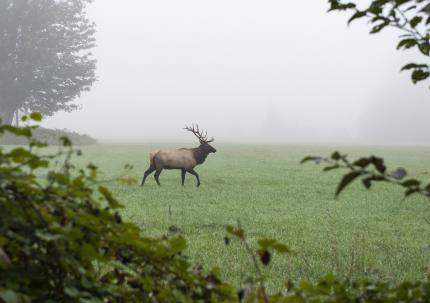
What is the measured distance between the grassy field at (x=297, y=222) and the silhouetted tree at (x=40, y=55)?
3159cm

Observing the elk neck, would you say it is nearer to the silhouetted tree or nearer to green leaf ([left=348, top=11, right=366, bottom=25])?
green leaf ([left=348, top=11, right=366, bottom=25])

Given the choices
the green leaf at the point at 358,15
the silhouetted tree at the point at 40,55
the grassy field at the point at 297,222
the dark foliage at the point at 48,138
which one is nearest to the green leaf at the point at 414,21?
the green leaf at the point at 358,15

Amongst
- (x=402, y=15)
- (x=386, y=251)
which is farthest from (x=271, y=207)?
(x=402, y=15)

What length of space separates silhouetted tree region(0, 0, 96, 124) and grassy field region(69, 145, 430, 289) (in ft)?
104

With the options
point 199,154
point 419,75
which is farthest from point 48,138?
point 419,75

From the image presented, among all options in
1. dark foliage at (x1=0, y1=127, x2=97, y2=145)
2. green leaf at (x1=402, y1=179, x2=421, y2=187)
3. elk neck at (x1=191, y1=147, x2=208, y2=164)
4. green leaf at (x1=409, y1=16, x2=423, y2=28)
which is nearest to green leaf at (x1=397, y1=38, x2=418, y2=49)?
green leaf at (x1=409, y1=16, x2=423, y2=28)

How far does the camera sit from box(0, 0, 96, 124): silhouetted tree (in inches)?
1727

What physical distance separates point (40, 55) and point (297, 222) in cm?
3977

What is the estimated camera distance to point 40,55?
44.2 m

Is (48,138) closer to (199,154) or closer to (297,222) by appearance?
(199,154)

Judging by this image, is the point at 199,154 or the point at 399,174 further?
the point at 199,154

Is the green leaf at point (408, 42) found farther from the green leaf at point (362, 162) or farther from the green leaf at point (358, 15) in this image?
the green leaf at point (362, 162)

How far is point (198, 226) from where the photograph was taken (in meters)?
8.09

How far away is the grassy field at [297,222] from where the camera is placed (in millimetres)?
5574
